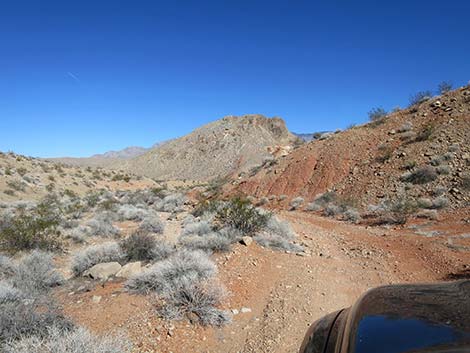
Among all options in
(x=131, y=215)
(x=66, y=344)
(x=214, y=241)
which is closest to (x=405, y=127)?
(x=131, y=215)

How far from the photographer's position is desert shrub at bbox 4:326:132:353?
139 inches

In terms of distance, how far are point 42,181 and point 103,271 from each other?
27.7m

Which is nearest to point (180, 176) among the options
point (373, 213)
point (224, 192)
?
point (224, 192)

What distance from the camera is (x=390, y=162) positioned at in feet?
60.3

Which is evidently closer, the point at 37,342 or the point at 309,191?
the point at 37,342

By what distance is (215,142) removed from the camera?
70.4m

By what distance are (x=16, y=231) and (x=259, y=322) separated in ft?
25.4

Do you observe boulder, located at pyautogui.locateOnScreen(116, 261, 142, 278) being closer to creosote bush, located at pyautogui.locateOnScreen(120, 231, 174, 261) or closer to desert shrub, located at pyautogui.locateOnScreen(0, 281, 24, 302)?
creosote bush, located at pyautogui.locateOnScreen(120, 231, 174, 261)

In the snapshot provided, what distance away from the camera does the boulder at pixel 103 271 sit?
6839 mm

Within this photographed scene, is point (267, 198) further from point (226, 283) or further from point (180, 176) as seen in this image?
point (180, 176)

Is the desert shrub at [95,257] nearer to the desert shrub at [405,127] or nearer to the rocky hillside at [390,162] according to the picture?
the rocky hillside at [390,162]

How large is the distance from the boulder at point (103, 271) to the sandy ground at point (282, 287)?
27cm

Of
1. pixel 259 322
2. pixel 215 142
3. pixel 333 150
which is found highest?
pixel 215 142

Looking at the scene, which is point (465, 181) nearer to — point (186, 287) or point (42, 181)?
point (186, 287)
